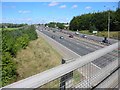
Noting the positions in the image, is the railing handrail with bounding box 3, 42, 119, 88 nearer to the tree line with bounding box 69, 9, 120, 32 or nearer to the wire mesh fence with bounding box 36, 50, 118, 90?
the wire mesh fence with bounding box 36, 50, 118, 90

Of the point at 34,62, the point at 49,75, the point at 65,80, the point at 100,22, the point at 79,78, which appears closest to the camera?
the point at 49,75

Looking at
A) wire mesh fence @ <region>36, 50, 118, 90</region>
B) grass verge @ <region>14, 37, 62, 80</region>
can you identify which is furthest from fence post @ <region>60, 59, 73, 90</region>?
grass verge @ <region>14, 37, 62, 80</region>

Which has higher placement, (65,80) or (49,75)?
(49,75)

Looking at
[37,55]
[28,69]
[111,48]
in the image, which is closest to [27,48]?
[37,55]

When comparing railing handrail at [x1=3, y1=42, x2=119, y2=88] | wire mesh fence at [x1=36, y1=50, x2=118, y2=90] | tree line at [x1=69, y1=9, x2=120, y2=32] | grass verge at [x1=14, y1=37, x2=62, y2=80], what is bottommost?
grass verge at [x1=14, y1=37, x2=62, y2=80]

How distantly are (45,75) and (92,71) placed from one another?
167cm

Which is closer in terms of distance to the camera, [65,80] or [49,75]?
[49,75]

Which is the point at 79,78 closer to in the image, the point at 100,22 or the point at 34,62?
the point at 34,62

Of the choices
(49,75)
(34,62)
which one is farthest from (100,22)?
(49,75)

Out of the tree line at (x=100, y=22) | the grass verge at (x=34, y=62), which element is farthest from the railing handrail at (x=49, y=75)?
the tree line at (x=100, y=22)

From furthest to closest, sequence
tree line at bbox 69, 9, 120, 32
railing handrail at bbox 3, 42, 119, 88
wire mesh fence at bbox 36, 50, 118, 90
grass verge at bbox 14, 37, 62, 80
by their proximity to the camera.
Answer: tree line at bbox 69, 9, 120, 32, grass verge at bbox 14, 37, 62, 80, wire mesh fence at bbox 36, 50, 118, 90, railing handrail at bbox 3, 42, 119, 88

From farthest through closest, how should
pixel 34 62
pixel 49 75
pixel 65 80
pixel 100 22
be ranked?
pixel 100 22 → pixel 34 62 → pixel 65 80 → pixel 49 75

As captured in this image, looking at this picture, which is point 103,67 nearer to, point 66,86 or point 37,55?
point 66,86

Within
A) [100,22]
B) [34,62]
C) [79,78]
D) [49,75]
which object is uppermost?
[49,75]
